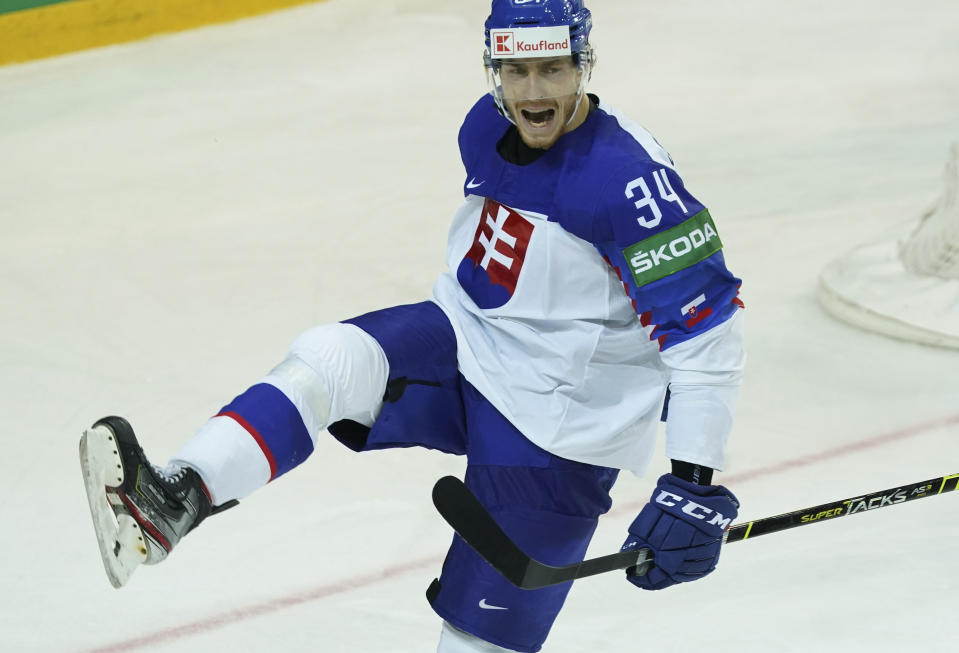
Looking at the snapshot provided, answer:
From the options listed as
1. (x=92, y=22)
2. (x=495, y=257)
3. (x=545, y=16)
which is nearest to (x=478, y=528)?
(x=495, y=257)

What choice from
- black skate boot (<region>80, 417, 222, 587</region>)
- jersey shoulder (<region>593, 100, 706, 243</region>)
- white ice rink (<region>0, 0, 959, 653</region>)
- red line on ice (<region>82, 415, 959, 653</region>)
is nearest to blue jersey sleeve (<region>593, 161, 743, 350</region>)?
jersey shoulder (<region>593, 100, 706, 243</region>)

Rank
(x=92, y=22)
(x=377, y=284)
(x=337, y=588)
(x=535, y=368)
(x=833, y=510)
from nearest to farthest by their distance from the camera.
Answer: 1. (x=535, y=368)
2. (x=833, y=510)
3. (x=337, y=588)
4. (x=377, y=284)
5. (x=92, y=22)

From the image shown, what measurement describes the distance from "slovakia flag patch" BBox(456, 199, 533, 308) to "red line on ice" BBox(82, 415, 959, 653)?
0.95 m

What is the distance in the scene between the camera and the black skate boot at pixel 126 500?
1.76 m

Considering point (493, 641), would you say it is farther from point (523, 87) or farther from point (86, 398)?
point (86, 398)

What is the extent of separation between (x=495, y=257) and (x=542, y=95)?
268 mm

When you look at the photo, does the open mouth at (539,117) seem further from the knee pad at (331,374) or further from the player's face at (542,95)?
the knee pad at (331,374)

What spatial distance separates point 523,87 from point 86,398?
6.92ft

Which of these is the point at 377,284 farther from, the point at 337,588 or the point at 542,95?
the point at 542,95

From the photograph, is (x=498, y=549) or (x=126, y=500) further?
(x=498, y=549)

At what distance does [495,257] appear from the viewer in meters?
2.14

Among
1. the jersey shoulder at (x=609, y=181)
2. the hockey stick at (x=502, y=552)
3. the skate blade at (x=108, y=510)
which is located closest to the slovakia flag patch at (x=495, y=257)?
the jersey shoulder at (x=609, y=181)

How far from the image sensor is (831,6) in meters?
7.24

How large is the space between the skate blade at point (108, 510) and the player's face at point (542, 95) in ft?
2.53
